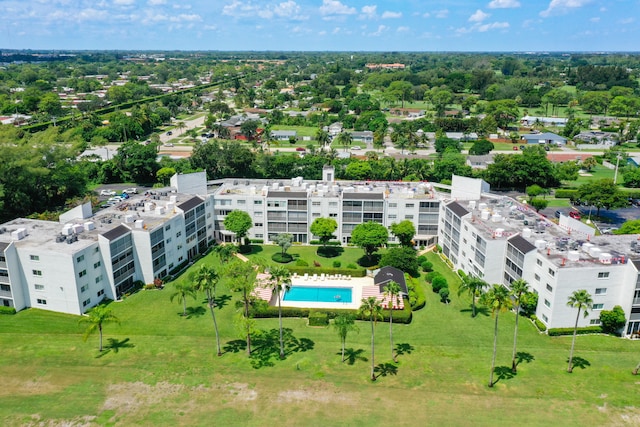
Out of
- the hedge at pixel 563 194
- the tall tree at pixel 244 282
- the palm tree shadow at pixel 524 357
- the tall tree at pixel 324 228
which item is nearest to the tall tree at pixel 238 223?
the tall tree at pixel 324 228

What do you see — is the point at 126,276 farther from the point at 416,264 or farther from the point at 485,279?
the point at 485,279

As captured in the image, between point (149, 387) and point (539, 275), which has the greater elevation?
point (539, 275)

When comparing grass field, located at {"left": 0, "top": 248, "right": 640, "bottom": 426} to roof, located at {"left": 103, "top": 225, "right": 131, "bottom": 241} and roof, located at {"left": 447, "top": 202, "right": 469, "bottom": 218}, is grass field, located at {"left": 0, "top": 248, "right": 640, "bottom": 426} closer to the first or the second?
roof, located at {"left": 103, "top": 225, "right": 131, "bottom": 241}

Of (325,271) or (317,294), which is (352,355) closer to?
(317,294)

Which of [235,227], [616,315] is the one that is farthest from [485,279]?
[235,227]

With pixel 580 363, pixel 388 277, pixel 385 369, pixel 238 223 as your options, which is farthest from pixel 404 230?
pixel 580 363

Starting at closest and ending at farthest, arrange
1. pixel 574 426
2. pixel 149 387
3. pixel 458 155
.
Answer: pixel 574 426 < pixel 149 387 < pixel 458 155
